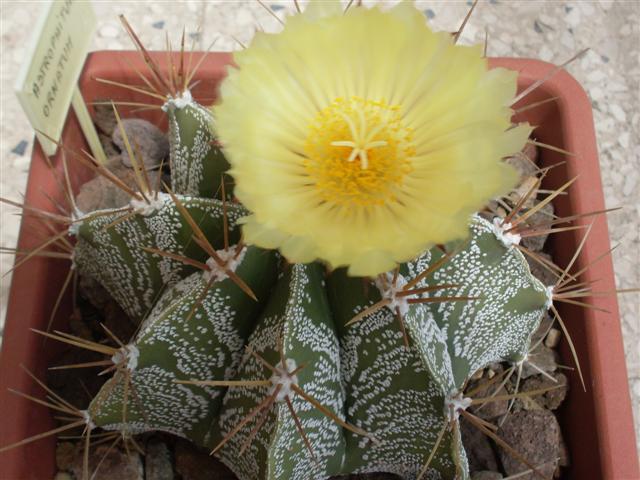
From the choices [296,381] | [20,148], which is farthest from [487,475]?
[20,148]

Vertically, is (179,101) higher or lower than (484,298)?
higher

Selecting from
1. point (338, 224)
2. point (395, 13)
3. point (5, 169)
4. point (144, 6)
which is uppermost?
point (144, 6)

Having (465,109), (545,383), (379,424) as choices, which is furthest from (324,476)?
(465,109)

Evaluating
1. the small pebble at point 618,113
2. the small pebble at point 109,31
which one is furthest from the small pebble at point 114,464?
the small pebble at point 618,113

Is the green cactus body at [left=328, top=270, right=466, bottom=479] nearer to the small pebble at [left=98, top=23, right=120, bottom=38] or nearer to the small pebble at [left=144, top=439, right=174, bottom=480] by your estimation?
the small pebble at [left=144, top=439, right=174, bottom=480]

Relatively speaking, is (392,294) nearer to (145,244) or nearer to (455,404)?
(455,404)

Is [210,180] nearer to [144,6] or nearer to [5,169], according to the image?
[5,169]
